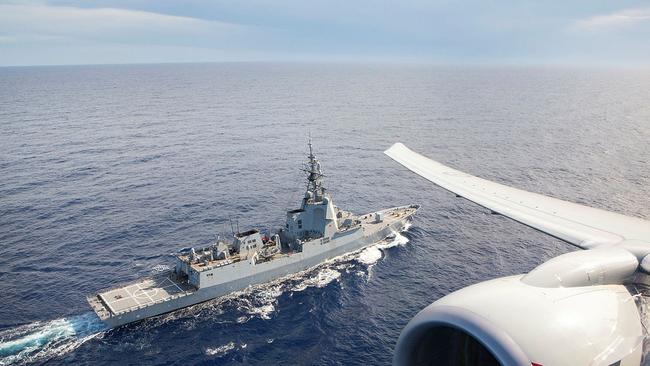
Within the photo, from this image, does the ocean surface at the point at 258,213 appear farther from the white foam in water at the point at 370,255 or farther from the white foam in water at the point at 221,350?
the white foam in water at the point at 370,255

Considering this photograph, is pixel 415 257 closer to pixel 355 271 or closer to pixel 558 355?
pixel 355 271

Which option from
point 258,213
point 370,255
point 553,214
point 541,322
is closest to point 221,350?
point 370,255

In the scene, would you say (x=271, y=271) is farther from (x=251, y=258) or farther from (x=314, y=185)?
(x=314, y=185)

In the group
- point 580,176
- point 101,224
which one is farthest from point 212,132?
point 580,176

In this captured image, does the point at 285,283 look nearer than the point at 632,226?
No

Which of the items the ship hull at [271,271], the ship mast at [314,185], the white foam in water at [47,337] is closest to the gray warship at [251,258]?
the ship hull at [271,271]

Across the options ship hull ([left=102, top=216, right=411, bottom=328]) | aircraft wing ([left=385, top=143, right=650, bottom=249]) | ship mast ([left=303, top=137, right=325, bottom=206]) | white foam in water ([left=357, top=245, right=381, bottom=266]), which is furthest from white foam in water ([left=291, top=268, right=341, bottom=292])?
aircraft wing ([left=385, top=143, right=650, bottom=249])
